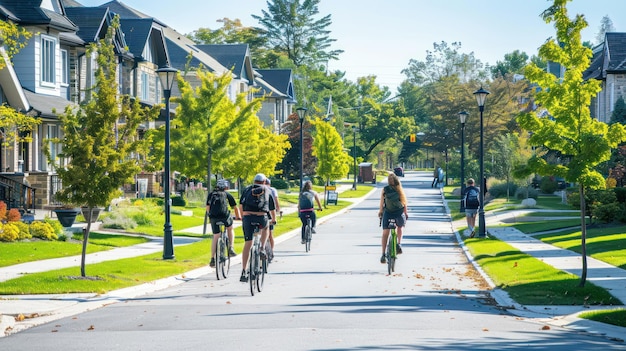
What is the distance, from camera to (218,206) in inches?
793

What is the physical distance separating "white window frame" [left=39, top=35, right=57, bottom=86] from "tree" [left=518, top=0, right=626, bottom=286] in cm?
2482

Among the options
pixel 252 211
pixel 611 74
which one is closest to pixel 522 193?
pixel 611 74

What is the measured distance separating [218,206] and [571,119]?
7.25 meters

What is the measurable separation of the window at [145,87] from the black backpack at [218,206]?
33.3m

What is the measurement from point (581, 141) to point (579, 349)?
25.1ft

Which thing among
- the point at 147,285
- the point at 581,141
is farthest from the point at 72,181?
the point at 581,141

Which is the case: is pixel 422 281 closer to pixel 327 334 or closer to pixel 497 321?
pixel 497 321

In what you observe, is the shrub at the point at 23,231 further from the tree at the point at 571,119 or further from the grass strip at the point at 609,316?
the grass strip at the point at 609,316

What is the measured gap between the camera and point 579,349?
11453 mm

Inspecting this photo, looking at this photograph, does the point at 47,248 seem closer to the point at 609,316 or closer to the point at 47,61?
the point at 47,61

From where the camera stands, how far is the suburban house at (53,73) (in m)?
34.9

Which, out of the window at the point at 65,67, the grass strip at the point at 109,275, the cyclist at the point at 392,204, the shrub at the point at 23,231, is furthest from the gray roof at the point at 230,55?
the cyclist at the point at 392,204

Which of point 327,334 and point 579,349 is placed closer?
point 579,349

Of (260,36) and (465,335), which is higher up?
(260,36)
